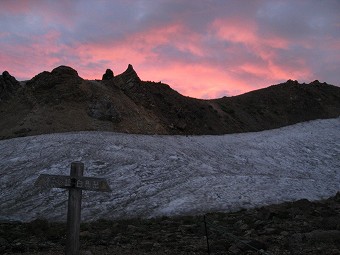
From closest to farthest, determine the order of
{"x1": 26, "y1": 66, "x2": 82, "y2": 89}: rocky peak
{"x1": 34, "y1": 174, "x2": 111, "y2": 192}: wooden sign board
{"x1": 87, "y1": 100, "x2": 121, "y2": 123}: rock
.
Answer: {"x1": 34, "y1": 174, "x2": 111, "y2": 192}: wooden sign board, {"x1": 87, "y1": 100, "x2": 121, "y2": 123}: rock, {"x1": 26, "y1": 66, "x2": 82, "y2": 89}: rocky peak

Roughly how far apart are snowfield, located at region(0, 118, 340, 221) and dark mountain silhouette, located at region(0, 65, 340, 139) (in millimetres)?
3614

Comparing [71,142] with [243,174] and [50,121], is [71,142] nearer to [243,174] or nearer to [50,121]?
[50,121]

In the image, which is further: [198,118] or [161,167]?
[198,118]

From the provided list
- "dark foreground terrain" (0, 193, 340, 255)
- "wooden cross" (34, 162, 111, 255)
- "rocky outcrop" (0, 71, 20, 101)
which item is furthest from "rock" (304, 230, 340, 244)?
"rocky outcrop" (0, 71, 20, 101)

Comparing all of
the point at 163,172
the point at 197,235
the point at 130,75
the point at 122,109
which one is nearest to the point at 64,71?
the point at 130,75

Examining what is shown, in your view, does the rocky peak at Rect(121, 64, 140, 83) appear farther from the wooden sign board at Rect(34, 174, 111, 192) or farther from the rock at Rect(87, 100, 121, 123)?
the wooden sign board at Rect(34, 174, 111, 192)

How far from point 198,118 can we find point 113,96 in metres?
10.3

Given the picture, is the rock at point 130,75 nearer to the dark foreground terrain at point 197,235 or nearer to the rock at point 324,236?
the dark foreground terrain at point 197,235

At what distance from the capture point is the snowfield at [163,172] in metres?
19.2

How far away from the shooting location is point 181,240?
1332 cm

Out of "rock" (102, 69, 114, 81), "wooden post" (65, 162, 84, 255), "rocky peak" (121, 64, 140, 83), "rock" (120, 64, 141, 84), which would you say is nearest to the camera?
"wooden post" (65, 162, 84, 255)

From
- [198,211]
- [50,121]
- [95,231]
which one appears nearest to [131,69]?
[50,121]

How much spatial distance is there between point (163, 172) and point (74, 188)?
1516 centimetres

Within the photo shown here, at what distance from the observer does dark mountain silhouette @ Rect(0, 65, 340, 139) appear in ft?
116
